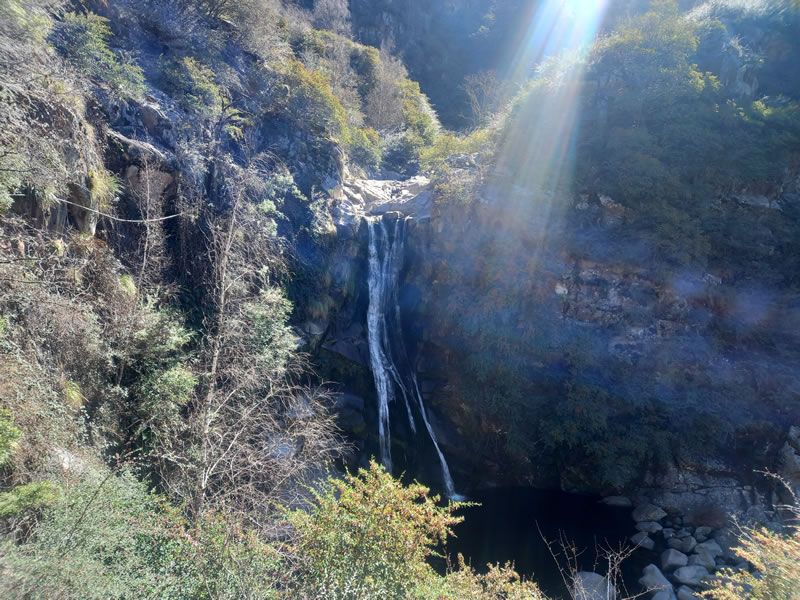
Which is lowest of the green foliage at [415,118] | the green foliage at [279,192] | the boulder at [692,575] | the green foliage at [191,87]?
the boulder at [692,575]

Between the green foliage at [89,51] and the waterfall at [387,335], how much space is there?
7.60 metres

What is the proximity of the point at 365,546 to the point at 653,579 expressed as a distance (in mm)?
7622

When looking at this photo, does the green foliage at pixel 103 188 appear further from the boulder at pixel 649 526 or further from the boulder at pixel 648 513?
the boulder at pixel 648 513

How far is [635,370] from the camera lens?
1241cm

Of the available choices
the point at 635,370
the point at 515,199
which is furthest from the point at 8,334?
the point at 635,370

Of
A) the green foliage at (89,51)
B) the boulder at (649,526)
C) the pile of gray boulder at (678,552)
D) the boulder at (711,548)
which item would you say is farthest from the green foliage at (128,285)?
the boulder at (711,548)

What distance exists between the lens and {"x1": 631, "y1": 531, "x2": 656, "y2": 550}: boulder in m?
10.1

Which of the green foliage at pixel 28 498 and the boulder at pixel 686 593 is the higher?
the green foliage at pixel 28 498

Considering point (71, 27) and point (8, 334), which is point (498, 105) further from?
point (8, 334)

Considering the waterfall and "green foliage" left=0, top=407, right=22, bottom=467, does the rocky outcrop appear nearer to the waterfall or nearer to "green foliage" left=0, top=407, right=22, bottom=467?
the waterfall

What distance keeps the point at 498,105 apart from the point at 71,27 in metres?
23.9

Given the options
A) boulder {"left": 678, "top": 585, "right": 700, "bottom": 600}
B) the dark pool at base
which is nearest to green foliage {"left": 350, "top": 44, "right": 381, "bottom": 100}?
the dark pool at base

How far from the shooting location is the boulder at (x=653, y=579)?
8602mm

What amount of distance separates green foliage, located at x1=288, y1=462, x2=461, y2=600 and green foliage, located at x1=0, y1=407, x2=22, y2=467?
3.37 m
